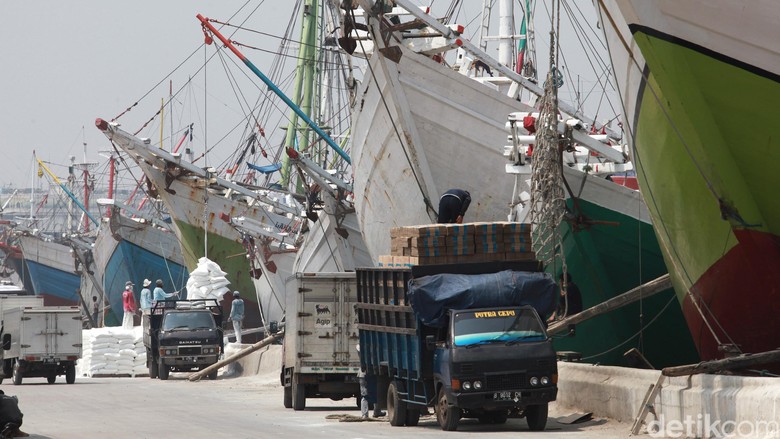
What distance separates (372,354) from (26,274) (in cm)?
8383

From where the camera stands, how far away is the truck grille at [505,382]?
16109 millimetres

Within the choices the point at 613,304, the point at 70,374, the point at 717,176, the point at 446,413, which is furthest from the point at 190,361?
the point at 717,176

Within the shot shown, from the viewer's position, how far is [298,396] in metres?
22.5

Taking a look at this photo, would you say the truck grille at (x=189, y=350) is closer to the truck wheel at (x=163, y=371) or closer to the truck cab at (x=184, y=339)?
the truck cab at (x=184, y=339)

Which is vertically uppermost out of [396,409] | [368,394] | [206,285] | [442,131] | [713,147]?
[442,131]

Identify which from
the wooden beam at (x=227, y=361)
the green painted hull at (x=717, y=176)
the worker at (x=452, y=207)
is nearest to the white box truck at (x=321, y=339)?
the worker at (x=452, y=207)

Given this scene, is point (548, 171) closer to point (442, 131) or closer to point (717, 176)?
point (442, 131)

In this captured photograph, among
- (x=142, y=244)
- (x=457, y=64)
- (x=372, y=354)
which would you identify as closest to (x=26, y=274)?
(x=142, y=244)

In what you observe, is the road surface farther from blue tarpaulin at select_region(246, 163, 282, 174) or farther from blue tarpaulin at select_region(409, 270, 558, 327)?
blue tarpaulin at select_region(246, 163, 282, 174)

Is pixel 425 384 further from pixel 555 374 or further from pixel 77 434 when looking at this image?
pixel 77 434

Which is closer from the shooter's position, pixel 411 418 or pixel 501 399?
pixel 501 399

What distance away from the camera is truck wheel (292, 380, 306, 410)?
73.9 feet

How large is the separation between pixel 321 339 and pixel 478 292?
6.23 m

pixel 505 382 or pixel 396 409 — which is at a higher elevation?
pixel 505 382
